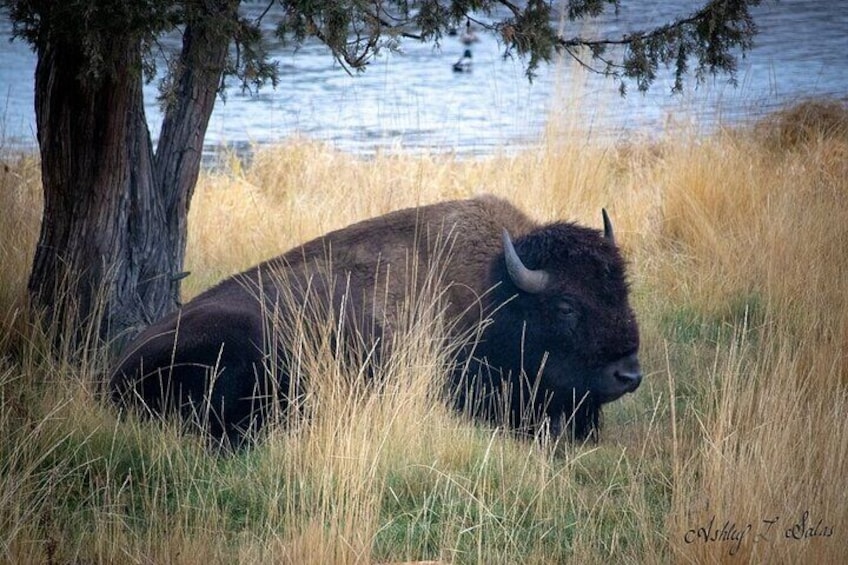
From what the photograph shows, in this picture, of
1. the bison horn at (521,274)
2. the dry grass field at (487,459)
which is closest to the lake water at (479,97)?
the dry grass field at (487,459)

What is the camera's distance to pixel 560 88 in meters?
12.6

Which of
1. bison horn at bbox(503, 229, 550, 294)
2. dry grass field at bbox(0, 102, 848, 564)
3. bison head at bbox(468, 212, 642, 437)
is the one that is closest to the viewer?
dry grass field at bbox(0, 102, 848, 564)

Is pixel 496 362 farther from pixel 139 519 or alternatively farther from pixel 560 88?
pixel 560 88

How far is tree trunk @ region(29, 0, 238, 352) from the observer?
6.93 m

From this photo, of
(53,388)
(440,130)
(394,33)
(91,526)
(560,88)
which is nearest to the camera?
(91,526)

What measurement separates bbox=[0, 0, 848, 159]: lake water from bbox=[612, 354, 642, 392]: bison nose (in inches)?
237

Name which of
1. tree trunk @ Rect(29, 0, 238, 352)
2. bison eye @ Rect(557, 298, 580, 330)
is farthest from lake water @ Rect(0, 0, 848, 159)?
bison eye @ Rect(557, 298, 580, 330)

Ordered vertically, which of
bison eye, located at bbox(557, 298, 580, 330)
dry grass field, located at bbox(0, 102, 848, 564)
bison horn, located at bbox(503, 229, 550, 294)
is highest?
bison horn, located at bbox(503, 229, 550, 294)

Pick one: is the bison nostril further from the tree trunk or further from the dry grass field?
the tree trunk

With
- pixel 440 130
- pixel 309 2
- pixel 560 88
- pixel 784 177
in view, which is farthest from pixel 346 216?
pixel 440 130

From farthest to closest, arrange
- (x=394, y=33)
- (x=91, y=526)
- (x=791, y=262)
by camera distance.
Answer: (x=791, y=262)
(x=394, y=33)
(x=91, y=526)

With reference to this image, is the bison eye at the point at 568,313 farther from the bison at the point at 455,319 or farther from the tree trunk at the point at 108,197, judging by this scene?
the tree trunk at the point at 108,197

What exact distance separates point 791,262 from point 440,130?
10.5 meters

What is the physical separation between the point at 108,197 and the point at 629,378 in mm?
3277
